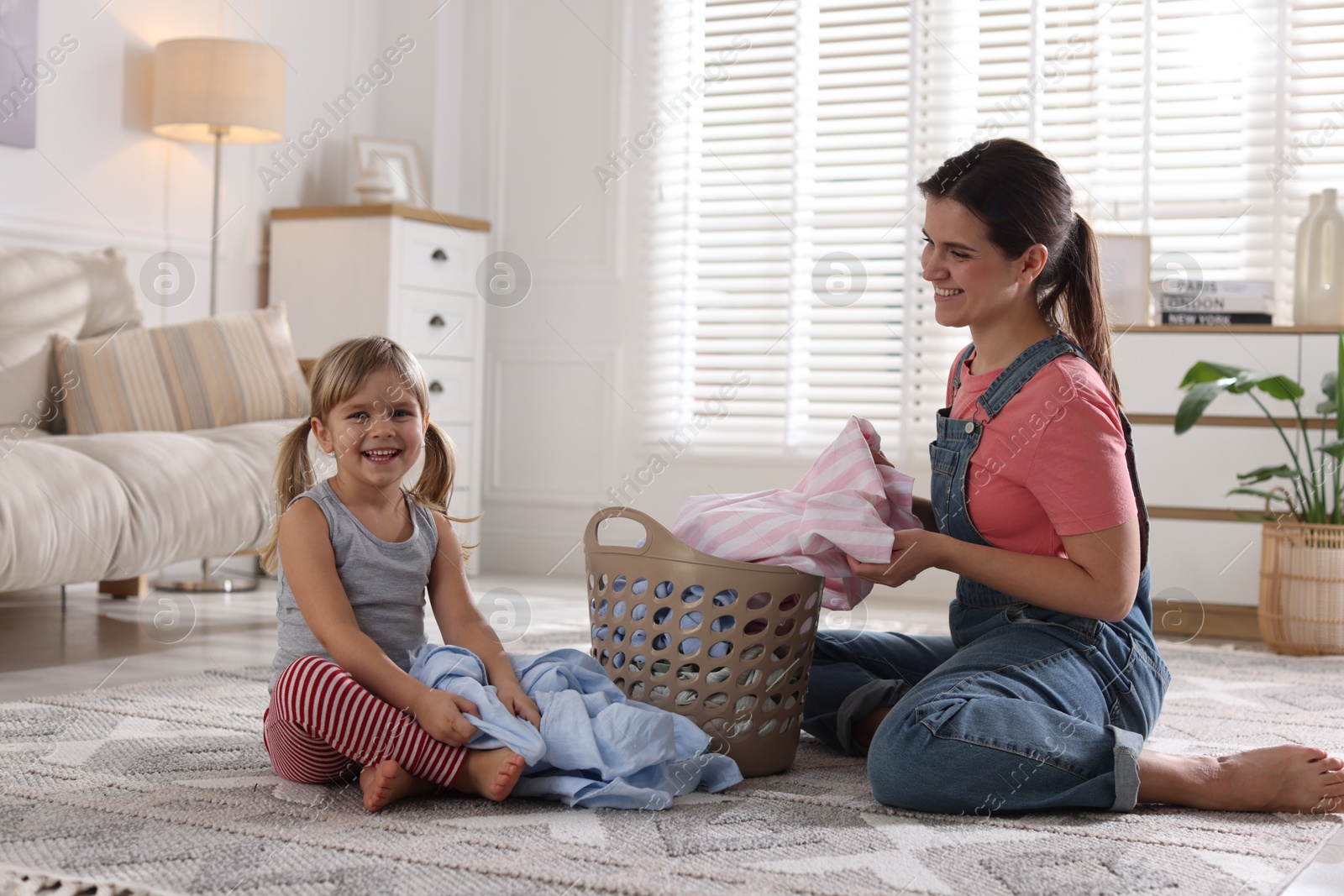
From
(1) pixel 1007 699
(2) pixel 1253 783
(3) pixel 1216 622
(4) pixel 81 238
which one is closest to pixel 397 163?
(4) pixel 81 238

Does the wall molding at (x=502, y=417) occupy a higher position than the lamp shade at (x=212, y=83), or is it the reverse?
the lamp shade at (x=212, y=83)

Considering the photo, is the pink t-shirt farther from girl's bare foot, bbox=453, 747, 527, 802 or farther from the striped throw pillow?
the striped throw pillow

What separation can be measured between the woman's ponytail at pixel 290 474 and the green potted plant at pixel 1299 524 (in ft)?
6.16

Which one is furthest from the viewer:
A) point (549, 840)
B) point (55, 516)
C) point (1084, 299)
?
point (55, 516)

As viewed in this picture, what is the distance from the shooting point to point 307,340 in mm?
3611

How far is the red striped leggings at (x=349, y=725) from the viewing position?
→ 4.09ft

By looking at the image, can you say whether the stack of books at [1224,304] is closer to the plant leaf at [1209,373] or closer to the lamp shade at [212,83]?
the plant leaf at [1209,373]

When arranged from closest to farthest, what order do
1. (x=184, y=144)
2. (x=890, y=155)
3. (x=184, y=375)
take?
(x=184, y=375) < (x=184, y=144) < (x=890, y=155)

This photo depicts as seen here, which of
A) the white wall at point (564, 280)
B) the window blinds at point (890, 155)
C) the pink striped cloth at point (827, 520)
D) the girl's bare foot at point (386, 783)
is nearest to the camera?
the girl's bare foot at point (386, 783)

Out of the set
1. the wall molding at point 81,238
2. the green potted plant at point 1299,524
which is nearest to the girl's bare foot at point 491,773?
the green potted plant at point 1299,524

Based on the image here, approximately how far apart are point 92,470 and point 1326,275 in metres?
2.72

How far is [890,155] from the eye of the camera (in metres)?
3.65

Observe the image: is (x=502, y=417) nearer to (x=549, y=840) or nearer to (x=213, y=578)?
(x=213, y=578)

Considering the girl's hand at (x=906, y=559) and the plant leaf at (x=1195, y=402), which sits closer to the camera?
the girl's hand at (x=906, y=559)
